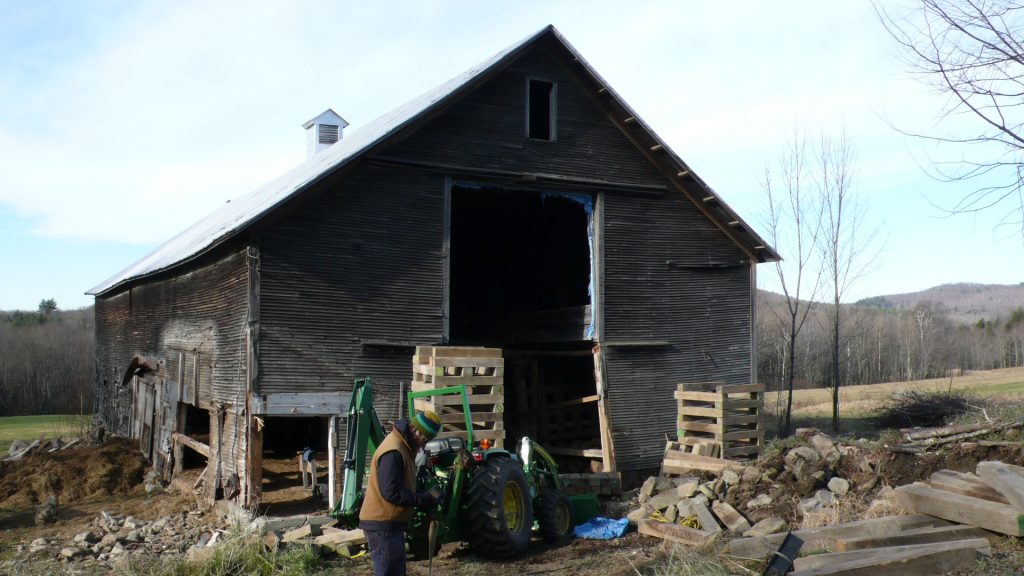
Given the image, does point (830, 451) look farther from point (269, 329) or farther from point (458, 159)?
point (269, 329)

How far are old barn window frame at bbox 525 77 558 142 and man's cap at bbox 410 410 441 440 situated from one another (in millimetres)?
8982

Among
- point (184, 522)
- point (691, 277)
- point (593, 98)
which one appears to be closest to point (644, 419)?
point (691, 277)

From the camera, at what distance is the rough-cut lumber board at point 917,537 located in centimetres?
828

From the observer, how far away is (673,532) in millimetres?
10992

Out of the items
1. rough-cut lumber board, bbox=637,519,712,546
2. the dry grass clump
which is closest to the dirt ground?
rough-cut lumber board, bbox=637,519,712,546

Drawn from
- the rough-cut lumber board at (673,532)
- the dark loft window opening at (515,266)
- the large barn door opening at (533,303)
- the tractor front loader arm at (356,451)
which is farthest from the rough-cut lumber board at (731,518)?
the dark loft window opening at (515,266)

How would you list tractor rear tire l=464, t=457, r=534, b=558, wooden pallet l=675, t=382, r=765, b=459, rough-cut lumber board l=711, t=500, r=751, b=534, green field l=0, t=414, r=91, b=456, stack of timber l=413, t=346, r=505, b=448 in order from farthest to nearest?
green field l=0, t=414, r=91, b=456 < wooden pallet l=675, t=382, r=765, b=459 < stack of timber l=413, t=346, r=505, b=448 < rough-cut lumber board l=711, t=500, r=751, b=534 < tractor rear tire l=464, t=457, r=534, b=558

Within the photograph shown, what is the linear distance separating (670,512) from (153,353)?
44.3 ft

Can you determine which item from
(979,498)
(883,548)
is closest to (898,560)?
(883,548)

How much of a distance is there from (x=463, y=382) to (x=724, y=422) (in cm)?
494

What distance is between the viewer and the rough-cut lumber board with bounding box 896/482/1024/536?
8.55m

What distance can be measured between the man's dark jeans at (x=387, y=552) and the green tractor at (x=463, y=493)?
150cm

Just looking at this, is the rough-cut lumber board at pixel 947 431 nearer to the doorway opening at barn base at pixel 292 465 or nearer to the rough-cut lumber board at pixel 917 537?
the rough-cut lumber board at pixel 917 537

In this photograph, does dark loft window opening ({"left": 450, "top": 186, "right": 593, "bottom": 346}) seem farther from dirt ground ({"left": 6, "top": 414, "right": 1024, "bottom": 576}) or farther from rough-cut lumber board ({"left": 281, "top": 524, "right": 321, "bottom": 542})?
rough-cut lumber board ({"left": 281, "top": 524, "right": 321, "bottom": 542})
